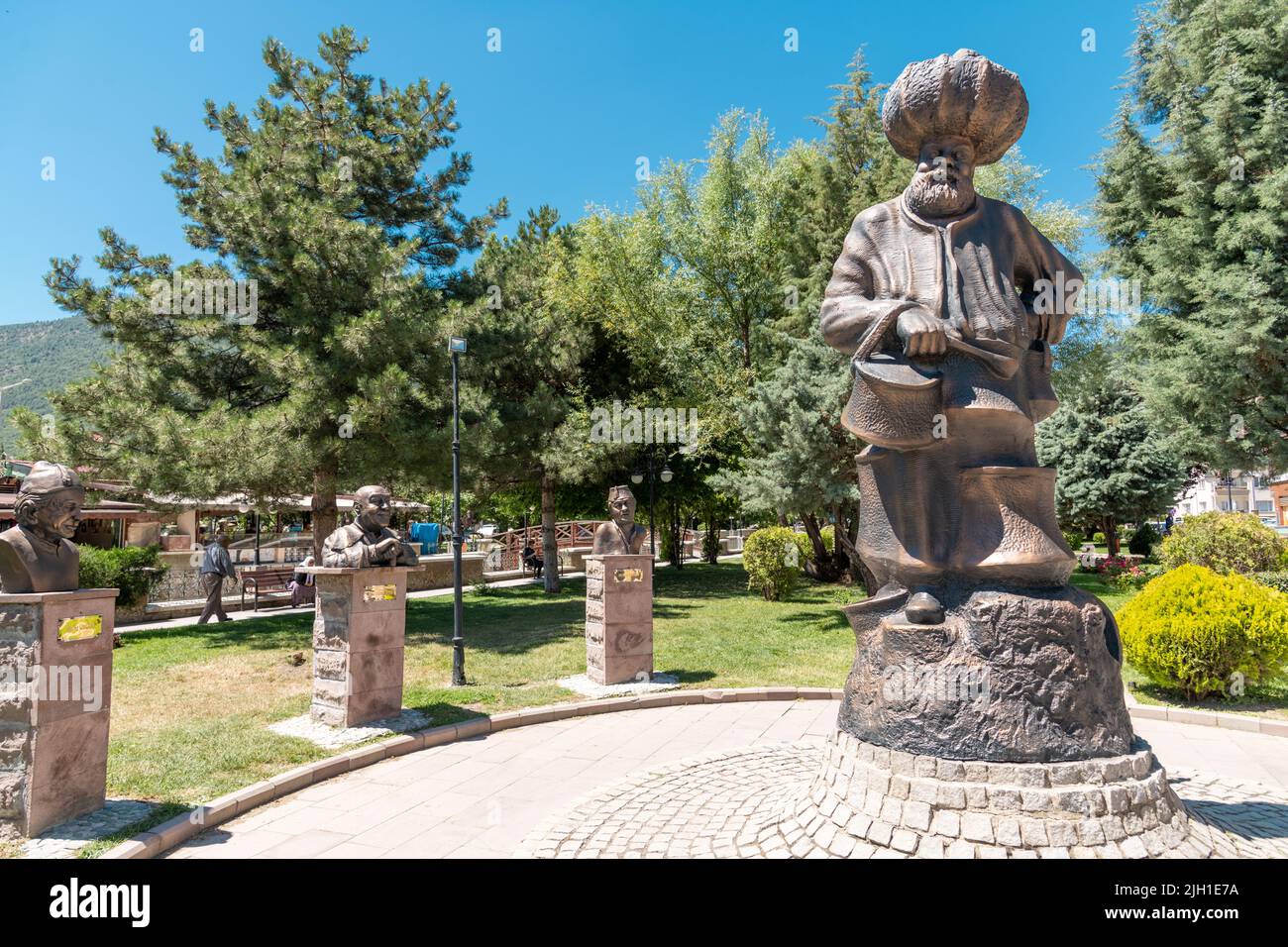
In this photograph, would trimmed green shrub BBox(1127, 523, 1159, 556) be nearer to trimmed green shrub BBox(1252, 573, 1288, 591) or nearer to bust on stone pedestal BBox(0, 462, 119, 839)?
trimmed green shrub BBox(1252, 573, 1288, 591)

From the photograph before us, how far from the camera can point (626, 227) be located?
23.0 m

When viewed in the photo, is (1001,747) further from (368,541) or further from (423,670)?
(423,670)

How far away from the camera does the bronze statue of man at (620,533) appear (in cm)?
1034

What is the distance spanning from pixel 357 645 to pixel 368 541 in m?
1.06

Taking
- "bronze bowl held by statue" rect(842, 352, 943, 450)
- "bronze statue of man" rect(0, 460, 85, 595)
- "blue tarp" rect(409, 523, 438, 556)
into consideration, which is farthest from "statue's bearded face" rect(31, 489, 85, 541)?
"blue tarp" rect(409, 523, 438, 556)

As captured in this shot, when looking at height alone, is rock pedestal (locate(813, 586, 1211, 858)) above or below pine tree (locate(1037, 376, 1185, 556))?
below

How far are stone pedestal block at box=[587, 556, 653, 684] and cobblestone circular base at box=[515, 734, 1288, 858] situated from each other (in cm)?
445

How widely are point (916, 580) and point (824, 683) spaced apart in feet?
19.2

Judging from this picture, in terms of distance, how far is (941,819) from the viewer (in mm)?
3738

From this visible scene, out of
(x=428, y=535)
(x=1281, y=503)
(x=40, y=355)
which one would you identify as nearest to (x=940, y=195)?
(x=428, y=535)

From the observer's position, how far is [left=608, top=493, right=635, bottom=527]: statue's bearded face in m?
10.6

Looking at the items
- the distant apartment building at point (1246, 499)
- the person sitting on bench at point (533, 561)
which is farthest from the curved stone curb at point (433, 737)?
the distant apartment building at point (1246, 499)

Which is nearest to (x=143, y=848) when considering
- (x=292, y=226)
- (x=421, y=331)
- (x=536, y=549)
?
(x=421, y=331)

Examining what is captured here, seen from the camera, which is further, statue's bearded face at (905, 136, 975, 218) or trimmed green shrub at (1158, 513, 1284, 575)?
trimmed green shrub at (1158, 513, 1284, 575)
